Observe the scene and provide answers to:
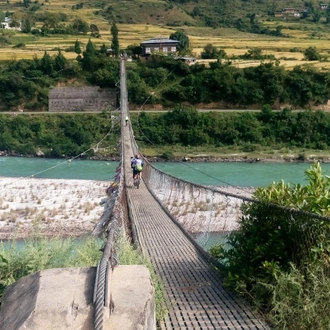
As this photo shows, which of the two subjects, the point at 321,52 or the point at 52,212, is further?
the point at 321,52

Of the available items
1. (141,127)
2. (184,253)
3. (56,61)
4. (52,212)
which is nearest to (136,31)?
(56,61)

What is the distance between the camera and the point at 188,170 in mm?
17875

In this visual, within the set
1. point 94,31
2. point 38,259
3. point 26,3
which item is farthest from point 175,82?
point 26,3

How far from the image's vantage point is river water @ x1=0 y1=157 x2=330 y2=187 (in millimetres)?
16266

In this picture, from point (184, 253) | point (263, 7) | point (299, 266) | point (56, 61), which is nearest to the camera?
point (299, 266)

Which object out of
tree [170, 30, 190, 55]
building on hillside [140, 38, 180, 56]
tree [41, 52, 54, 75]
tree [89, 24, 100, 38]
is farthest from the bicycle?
tree [89, 24, 100, 38]

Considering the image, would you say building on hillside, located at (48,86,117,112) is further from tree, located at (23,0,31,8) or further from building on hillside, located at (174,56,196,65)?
tree, located at (23,0,31,8)

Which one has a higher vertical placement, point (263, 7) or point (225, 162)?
point (263, 7)

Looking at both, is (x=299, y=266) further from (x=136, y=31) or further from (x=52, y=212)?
(x=136, y=31)

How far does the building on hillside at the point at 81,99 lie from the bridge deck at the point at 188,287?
1907 cm

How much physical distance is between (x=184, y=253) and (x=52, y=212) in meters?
8.30

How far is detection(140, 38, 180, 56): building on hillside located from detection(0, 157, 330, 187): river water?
9.41 meters

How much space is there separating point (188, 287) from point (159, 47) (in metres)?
25.4

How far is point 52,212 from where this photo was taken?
1201 cm
